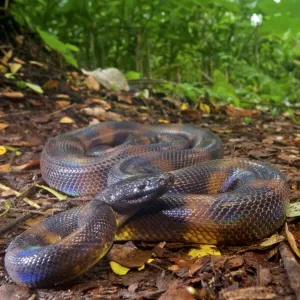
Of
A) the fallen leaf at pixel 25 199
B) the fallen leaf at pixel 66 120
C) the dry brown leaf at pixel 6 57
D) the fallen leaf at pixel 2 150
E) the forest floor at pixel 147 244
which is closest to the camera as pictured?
the forest floor at pixel 147 244

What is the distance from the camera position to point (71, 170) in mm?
5137

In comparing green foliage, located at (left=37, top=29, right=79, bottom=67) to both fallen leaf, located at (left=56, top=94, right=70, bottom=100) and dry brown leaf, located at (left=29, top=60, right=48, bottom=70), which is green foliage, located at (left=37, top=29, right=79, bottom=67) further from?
fallen leaf, located at (left=56, top=94, right=70, bottom=100)

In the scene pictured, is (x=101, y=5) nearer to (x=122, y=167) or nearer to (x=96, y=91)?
(x=96, y=91)

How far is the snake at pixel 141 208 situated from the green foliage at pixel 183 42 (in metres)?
4.84

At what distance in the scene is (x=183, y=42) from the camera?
42.0 ft

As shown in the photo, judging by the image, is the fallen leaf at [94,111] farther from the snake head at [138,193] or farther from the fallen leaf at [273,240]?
the fallen leaf at [273,240]

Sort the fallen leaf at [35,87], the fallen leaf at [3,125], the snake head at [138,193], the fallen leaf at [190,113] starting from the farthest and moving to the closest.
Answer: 1. the fallen leaf at [190,113]
2. the fallen leaf at [35,87]
3. the fallen leaf at [3,125]
4. the snake head at [138,193]

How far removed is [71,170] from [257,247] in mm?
2620

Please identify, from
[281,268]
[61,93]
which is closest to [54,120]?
[61,93]

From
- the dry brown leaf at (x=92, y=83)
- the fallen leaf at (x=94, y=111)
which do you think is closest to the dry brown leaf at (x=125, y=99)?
the dry brown leaf at (x=92, y=83)

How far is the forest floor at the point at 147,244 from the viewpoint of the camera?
2.76 m

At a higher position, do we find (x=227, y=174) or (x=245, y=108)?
(x=227, y=174)

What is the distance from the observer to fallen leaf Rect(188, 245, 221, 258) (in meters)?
3.32

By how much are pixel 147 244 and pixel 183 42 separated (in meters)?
10.2
